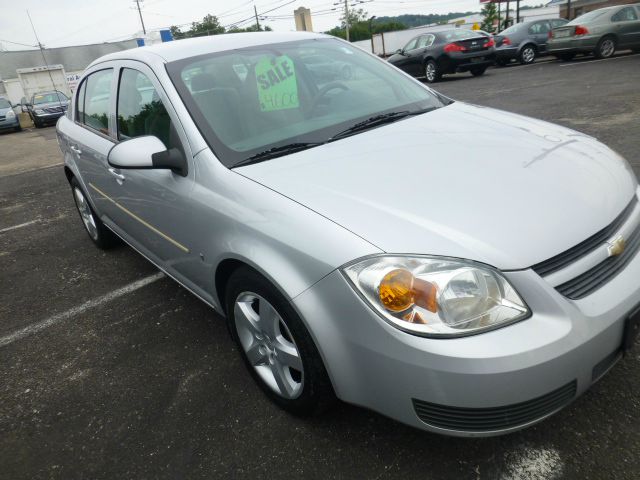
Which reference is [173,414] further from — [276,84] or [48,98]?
[48,98]

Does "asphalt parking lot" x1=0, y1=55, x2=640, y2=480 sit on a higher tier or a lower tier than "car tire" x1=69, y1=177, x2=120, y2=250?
lower

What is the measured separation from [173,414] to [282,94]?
1.66 metres

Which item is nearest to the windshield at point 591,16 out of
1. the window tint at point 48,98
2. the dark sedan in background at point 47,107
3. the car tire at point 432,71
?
the car tire at point 432,71

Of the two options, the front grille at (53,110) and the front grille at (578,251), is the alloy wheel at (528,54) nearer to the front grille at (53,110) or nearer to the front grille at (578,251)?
the front grille at (578,251)

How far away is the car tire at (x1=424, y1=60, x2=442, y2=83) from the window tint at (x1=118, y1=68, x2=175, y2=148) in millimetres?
12207

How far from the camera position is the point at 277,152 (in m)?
2.13

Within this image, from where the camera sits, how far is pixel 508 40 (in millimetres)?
15008

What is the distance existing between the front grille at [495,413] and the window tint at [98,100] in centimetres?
276

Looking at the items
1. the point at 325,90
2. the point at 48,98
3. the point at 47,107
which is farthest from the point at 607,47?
the point at 48,98

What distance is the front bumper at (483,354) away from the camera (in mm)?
1389

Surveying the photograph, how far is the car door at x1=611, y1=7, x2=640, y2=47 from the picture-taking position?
1185 centimetres

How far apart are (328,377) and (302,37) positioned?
7.17 ft

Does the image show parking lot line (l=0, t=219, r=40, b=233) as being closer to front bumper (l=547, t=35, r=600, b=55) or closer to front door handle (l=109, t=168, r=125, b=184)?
front door handle (l=109, t=168, r=125, b=184)

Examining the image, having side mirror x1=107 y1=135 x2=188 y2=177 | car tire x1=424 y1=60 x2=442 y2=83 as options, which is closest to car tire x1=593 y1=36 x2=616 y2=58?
car tire x1=424 y1=60 x2=442 y2=83
